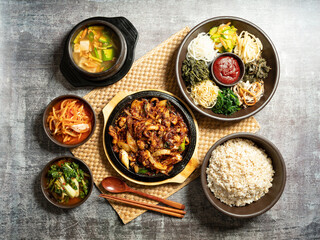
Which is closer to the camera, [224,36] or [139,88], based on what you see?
[224,36]

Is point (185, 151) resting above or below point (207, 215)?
above

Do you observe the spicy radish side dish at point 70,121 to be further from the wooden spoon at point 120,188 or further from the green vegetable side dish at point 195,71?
the green vegetable side dish at point 195,71

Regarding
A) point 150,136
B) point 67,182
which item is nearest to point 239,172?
point 150,136

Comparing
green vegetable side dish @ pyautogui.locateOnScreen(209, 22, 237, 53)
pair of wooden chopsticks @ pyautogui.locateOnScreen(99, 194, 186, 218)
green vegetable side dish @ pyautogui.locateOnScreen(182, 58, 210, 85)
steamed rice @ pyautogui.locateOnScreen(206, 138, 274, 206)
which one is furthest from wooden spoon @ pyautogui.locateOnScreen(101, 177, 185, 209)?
green vegetable side dish @ pyautogui.locateOnScreen(209, 22, 237, 53)

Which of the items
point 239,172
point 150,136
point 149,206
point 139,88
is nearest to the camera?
point 239,172

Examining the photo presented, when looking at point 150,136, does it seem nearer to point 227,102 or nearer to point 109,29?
point 227,102

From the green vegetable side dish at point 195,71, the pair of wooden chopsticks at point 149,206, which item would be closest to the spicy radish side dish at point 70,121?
the pair of wooden chopsticks at point 149,206
